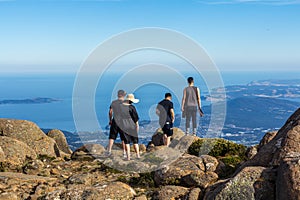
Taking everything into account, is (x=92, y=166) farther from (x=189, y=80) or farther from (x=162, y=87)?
(x=189, y=80)

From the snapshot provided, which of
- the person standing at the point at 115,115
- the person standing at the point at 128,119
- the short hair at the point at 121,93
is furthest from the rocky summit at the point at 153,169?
the short hair at the point at 121,93

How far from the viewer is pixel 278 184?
9.94m

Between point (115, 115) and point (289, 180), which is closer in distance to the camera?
point (289, 180)

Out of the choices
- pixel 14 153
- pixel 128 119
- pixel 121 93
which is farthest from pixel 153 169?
pixel 14 153

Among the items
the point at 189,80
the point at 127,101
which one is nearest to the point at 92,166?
the point at 127,101

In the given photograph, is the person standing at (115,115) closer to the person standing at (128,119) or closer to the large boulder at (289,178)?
the person standing at (128,119)

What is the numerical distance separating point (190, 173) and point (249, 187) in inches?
162

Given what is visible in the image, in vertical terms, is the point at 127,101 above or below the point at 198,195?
above

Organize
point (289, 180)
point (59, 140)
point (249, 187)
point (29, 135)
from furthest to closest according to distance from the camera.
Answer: point (59, 140) < point (29, 135) < point (249, 187) < point (289, 180)

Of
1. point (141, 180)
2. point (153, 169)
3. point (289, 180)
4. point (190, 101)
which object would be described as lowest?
point (141, 180)

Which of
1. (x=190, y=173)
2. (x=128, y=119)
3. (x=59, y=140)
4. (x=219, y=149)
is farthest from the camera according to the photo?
(x=59, y=140)

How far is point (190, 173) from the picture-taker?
46.9 feet

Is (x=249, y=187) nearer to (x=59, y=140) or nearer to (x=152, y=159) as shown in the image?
(x=152, y=159)

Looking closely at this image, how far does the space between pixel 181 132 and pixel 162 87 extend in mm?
6485
